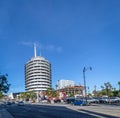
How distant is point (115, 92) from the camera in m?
148

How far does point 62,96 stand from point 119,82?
32.1 m

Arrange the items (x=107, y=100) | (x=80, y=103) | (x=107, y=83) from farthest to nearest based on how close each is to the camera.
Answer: (x=107, y=83), (x=107, y=100), (x=80, y=103)

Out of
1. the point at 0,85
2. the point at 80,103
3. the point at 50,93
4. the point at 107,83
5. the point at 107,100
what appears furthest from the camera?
the point at 50,93

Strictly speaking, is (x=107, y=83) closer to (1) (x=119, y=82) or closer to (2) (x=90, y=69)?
(1) (x=119, y=82)

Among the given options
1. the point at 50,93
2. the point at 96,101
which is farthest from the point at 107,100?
the point at 50,93

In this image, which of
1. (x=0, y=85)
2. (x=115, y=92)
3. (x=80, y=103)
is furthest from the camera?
(x=115, y=92)

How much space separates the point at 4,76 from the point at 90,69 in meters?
41.5

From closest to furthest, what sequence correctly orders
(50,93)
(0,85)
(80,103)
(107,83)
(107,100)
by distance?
(0,85) → (80,103) → (107,100) → (107,83) → (50,93)

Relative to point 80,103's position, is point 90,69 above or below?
above

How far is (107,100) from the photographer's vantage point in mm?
84500

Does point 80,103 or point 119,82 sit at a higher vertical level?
point 119,82

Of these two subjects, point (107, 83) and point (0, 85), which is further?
point (107, 83)

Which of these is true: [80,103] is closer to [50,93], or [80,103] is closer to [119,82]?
[119,82]

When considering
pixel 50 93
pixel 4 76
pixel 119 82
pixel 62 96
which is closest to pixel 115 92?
pixel 119 82
